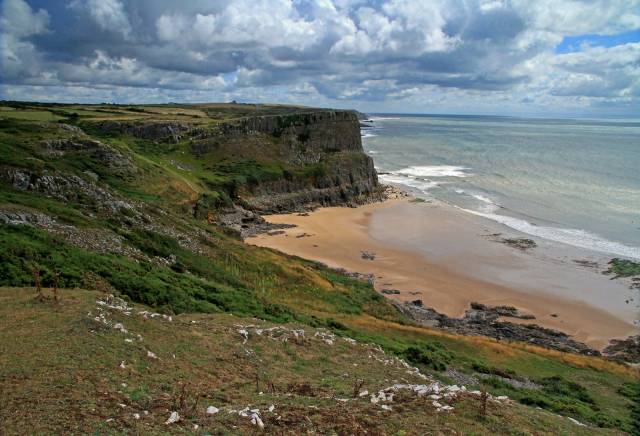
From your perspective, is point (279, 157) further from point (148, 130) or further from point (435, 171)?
point (435, 171)

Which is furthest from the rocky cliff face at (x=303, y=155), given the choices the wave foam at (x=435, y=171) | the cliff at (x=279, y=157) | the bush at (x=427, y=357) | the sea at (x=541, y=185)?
the bush at (x=427, y=357)

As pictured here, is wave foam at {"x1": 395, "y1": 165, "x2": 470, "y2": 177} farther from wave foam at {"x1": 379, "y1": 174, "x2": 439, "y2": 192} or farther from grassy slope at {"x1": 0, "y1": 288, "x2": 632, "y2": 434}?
grassy slope at {"x1": 0, "y1": 288, "x2": 632, "y2": 434}

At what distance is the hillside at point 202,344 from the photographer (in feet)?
41.6

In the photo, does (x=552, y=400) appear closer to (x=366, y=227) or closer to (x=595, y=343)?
(x=595, y=343)

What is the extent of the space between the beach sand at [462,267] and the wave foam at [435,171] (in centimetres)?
4538

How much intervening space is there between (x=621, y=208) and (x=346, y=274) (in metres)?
55.0

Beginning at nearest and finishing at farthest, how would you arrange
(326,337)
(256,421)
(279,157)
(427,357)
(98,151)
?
(256,421) < (326,337) < (427,357) < (98,151) < (279,157)

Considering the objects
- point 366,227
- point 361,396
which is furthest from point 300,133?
point 361,396

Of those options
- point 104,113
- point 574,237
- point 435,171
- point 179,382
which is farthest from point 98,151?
point 435,171

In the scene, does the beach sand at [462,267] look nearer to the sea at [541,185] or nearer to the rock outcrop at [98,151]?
the sea at [541,185]

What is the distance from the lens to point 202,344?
18016mm

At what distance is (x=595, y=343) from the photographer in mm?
38000

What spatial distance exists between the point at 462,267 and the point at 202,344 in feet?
135

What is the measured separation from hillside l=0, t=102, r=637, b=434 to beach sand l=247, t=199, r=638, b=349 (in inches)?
305
